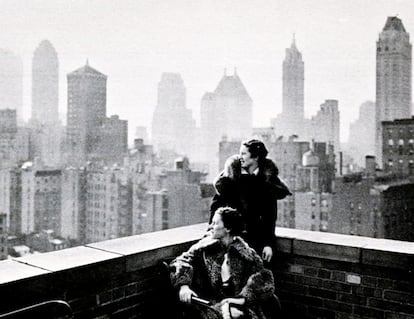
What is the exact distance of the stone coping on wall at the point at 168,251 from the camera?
3404 mm

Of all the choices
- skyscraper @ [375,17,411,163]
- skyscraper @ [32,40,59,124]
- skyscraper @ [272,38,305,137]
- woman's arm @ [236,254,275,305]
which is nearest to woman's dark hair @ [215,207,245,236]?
woman's arm @ [236,254,275,305]

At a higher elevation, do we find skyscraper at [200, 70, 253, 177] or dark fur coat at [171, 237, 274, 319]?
skyscraper at [200, 70, 253, 177]

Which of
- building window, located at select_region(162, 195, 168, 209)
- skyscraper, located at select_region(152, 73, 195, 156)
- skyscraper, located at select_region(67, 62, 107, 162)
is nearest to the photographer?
building window, located at select_region(162, 195, 168, 209)

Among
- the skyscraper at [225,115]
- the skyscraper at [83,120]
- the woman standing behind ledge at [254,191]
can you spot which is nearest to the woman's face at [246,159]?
the woman standing behind ledge at [254,191]

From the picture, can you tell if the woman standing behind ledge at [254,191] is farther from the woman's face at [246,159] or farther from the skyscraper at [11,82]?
the skyscraper at [11,82]

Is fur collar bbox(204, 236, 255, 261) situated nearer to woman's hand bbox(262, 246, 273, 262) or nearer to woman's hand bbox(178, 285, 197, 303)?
woman's hand bbox(178, 285, 197, 303)

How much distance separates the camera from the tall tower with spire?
5181cm

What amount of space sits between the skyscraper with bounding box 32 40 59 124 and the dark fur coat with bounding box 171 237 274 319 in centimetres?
5527

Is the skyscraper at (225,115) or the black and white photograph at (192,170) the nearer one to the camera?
the black and white photograph at (192,170)

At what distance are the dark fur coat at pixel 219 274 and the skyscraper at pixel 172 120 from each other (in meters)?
50.0

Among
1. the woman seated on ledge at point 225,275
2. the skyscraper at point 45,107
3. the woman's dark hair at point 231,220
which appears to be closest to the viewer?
the woman seated on ledge at point 225,275

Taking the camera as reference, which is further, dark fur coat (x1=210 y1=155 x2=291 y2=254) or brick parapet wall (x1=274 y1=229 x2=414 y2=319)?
dark fur coat (x1=210 y1=155 x2=291 y2=254)

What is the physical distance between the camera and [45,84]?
62.3 metres

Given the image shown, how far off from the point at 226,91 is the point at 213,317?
49821 millimetres
